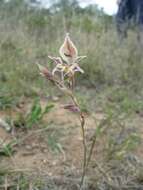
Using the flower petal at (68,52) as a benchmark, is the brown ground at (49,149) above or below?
below

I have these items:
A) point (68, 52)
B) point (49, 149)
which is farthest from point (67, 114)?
point (68, 52)

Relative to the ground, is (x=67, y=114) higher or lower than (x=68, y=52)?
lower

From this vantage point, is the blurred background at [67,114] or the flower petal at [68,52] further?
the blurred background at [67,114]

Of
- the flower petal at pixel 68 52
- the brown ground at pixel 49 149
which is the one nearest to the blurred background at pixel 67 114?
the brown ground at pixel 49 149

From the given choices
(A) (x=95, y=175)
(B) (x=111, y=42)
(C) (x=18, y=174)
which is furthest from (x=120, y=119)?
(B) (x=111, y=42)

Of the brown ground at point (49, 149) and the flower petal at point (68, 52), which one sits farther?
the brown ground at point (49, 149)

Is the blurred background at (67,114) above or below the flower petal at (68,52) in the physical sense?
below

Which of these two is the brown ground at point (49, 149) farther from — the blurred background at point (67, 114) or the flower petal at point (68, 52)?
the flower petal at point (68, 52)

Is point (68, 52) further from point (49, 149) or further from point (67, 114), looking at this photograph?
point (67, 114)
